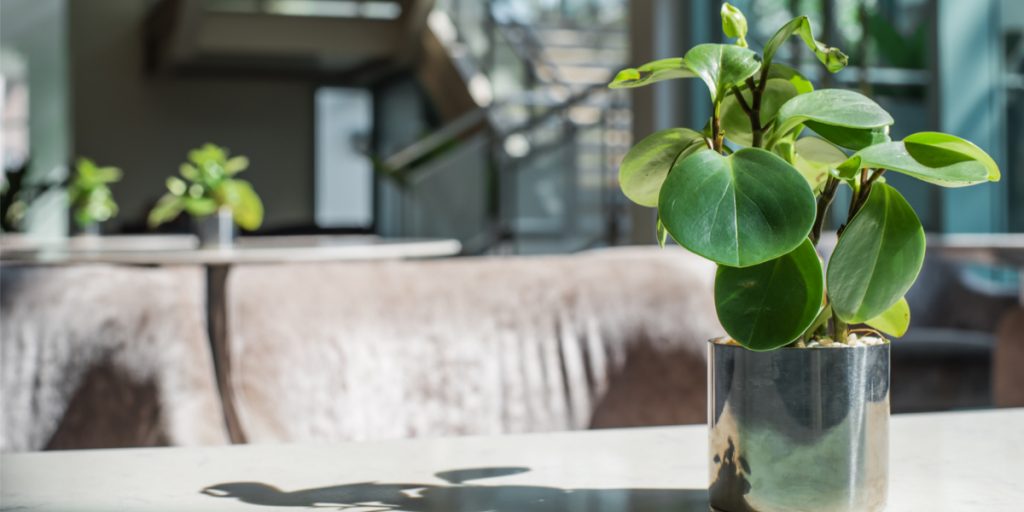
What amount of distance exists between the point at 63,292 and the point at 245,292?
0.92ft

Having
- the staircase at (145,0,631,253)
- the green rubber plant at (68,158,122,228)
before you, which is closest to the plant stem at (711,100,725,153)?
the green rubber plant at (68,158,122,228)

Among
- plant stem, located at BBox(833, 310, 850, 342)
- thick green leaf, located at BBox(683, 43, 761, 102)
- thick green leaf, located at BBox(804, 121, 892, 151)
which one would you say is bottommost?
plant stem, located at BBox(833, 310, 850, 342)

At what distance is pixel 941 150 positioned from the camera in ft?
1.93

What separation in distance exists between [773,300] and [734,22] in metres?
0.17

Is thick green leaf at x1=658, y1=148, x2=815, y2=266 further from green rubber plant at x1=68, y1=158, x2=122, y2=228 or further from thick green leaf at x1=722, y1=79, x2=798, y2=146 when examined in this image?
green rubber plant at x1=68, y1=158, x2=122, y2=228

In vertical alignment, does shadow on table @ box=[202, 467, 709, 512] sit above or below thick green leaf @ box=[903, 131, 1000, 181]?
below

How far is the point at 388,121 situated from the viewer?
12820 millimetres

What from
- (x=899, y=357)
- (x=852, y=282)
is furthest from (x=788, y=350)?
(x=899, y=357)

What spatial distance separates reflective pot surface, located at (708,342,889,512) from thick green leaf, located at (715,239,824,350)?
0.10ft

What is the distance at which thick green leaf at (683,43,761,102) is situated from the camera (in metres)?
0.57

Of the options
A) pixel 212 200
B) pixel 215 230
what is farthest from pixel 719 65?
pixel 212 200

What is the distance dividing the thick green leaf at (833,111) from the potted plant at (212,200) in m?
2.69

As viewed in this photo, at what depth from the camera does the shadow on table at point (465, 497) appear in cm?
65

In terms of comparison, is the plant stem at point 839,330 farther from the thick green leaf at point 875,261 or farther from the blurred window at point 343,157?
the blurred window at point 343,157
